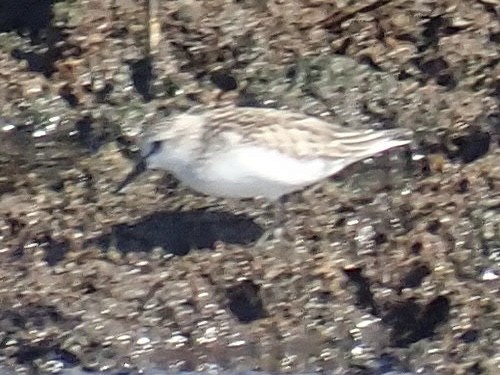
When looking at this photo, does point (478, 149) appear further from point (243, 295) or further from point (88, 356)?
point (88, 356)

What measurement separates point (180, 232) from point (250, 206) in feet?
0.20

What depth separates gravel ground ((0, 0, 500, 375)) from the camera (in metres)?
0.73

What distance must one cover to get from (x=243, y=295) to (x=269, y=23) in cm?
22

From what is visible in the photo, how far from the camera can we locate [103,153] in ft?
2.46

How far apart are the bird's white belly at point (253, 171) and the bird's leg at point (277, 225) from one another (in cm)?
3

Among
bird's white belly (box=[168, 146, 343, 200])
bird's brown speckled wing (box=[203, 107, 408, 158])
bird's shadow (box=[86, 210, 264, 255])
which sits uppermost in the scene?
bird's brown speckled wing (box=[203, 107, 408, 158])

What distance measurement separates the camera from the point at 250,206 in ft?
2.51

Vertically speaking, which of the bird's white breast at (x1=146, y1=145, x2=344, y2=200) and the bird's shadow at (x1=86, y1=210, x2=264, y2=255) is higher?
the bird's white breast at (x1=146, y1=145, x2=344, y2=200)

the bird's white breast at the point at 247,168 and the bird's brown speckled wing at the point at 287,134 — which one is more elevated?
the bird's brown speckled wing at the point at 287,134

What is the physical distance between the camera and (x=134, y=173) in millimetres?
745

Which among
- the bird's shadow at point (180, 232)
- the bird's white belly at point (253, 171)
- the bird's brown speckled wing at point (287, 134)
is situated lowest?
the bird's shadow at point (180, 232)

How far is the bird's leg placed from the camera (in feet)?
2.49

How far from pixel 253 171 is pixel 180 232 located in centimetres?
9

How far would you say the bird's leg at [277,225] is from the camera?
76 cm
